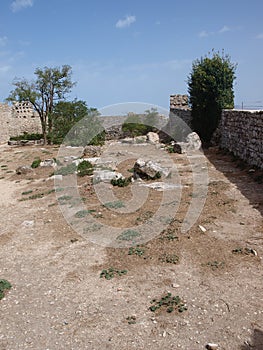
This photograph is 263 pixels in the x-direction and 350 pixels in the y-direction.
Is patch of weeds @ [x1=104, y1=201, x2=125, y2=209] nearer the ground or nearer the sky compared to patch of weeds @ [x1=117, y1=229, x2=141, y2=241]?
nearer the sky

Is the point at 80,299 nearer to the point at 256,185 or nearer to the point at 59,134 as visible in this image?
the point at 256,185

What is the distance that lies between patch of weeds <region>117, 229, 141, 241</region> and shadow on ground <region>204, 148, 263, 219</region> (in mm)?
3065

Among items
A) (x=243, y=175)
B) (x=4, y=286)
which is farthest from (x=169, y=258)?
(x=243, y=175)

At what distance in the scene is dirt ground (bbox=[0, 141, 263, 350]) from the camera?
4297mm

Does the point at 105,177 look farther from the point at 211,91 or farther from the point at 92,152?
the point at 211,91

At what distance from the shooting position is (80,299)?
517cm

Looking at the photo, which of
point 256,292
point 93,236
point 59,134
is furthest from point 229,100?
point 256,292

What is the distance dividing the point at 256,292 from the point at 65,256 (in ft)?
11.5

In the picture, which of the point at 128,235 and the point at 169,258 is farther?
the point at 128,235

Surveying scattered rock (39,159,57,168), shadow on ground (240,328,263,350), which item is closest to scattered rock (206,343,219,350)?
shadow on ground (240,328,263,350)

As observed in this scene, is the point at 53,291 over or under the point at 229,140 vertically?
under

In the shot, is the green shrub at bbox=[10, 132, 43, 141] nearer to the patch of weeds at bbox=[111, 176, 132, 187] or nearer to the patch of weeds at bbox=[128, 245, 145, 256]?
the patch of weeds at bbox=[111, 176, 132, 187]

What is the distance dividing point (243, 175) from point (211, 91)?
28.0 ft

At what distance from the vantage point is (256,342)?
4023 millimetres
